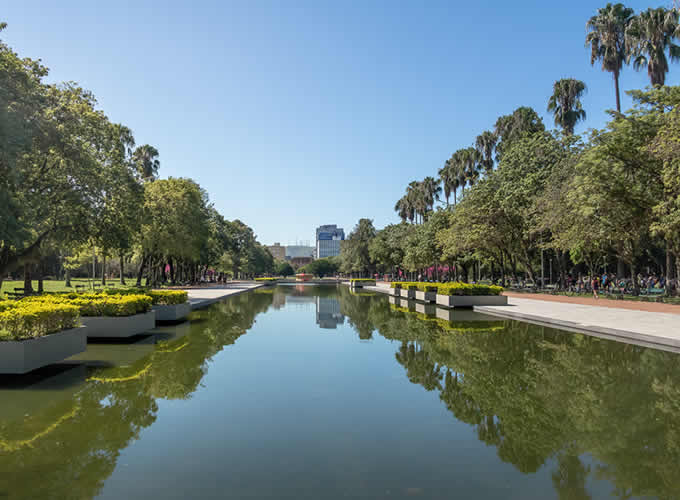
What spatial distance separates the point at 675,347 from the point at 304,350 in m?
9.66

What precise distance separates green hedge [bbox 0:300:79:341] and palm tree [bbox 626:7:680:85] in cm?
3217

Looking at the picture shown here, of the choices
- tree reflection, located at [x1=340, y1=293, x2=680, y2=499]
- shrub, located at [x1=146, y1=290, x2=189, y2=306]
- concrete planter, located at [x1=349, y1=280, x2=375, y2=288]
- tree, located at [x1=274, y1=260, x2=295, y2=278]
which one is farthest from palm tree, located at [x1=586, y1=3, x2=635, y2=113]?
tree, located at [x1=274, y1=260, x2=295, y2=278]

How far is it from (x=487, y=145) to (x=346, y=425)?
160 feet

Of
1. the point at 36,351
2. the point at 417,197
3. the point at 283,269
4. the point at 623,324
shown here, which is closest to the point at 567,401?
the point at 36,351

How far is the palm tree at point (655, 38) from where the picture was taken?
26.3 metres

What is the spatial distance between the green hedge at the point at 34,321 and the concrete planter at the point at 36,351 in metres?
0.20

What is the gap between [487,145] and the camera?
1955 inches

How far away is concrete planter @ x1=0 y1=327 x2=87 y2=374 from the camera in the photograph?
8.50 m

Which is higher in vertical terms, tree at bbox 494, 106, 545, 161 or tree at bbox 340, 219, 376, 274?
tree at bbox 494, 106, 545, 161

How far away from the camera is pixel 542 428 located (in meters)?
5.84

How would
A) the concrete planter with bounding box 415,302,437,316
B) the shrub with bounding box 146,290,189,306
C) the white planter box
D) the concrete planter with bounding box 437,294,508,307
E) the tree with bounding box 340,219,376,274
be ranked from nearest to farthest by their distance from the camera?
1. the shrub with bounding box 146,290,189,306
2. the concrete planter with bounding box 415,302,437,316
3. the concrete planter with bounding box 437,294,508,307
4. the white planter box
5. the tree with bounding box 340,219,376,274

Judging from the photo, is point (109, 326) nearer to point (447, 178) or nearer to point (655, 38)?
point (655, 38)

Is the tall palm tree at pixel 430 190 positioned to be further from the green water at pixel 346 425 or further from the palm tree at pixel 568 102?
the green water at pixel 346 425

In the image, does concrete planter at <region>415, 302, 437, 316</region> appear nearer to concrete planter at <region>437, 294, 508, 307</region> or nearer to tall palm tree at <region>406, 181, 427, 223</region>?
concrete planter at <region>437, 294, 508, 307</region>
